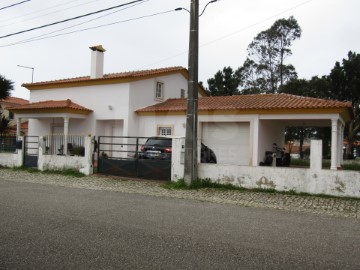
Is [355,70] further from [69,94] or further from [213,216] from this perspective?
[213,216]

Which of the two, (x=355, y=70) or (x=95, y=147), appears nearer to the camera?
(x=95, y=147)

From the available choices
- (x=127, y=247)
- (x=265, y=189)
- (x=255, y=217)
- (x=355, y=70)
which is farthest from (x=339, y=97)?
(x=127, y=247)

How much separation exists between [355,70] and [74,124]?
26913 mm

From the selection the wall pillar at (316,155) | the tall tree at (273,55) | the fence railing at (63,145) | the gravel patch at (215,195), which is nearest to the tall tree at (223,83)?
the tall tree at (273,55)

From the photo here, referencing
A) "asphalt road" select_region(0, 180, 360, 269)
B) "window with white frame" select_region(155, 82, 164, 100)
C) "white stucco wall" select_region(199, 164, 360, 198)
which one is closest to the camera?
"asphalt road" select_region(0, 180, 360, 269)

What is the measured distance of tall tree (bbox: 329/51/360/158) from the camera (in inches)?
1373

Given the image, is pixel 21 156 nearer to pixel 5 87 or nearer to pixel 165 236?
pixel 5 87

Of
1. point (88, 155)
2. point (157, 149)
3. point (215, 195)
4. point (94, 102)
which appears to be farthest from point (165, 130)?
point (215, 195)

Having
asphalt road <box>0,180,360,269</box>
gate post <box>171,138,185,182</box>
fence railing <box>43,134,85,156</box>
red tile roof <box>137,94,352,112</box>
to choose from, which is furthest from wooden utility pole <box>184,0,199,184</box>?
red tile roof <box>137,94,352,112</box>

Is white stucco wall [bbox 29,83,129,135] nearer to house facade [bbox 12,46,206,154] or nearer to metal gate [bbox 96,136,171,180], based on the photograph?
house facade [bbox 12,46,206,154]

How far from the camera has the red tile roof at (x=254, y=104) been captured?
1620 centimetres

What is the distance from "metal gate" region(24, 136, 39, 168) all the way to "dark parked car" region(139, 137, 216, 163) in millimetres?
5113

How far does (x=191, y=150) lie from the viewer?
12.1 meters

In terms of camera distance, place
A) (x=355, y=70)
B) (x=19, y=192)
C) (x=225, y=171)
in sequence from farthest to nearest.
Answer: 1. (x=355, y=70)
2. (x=225, y=171)
3. (x=19, y=192)
